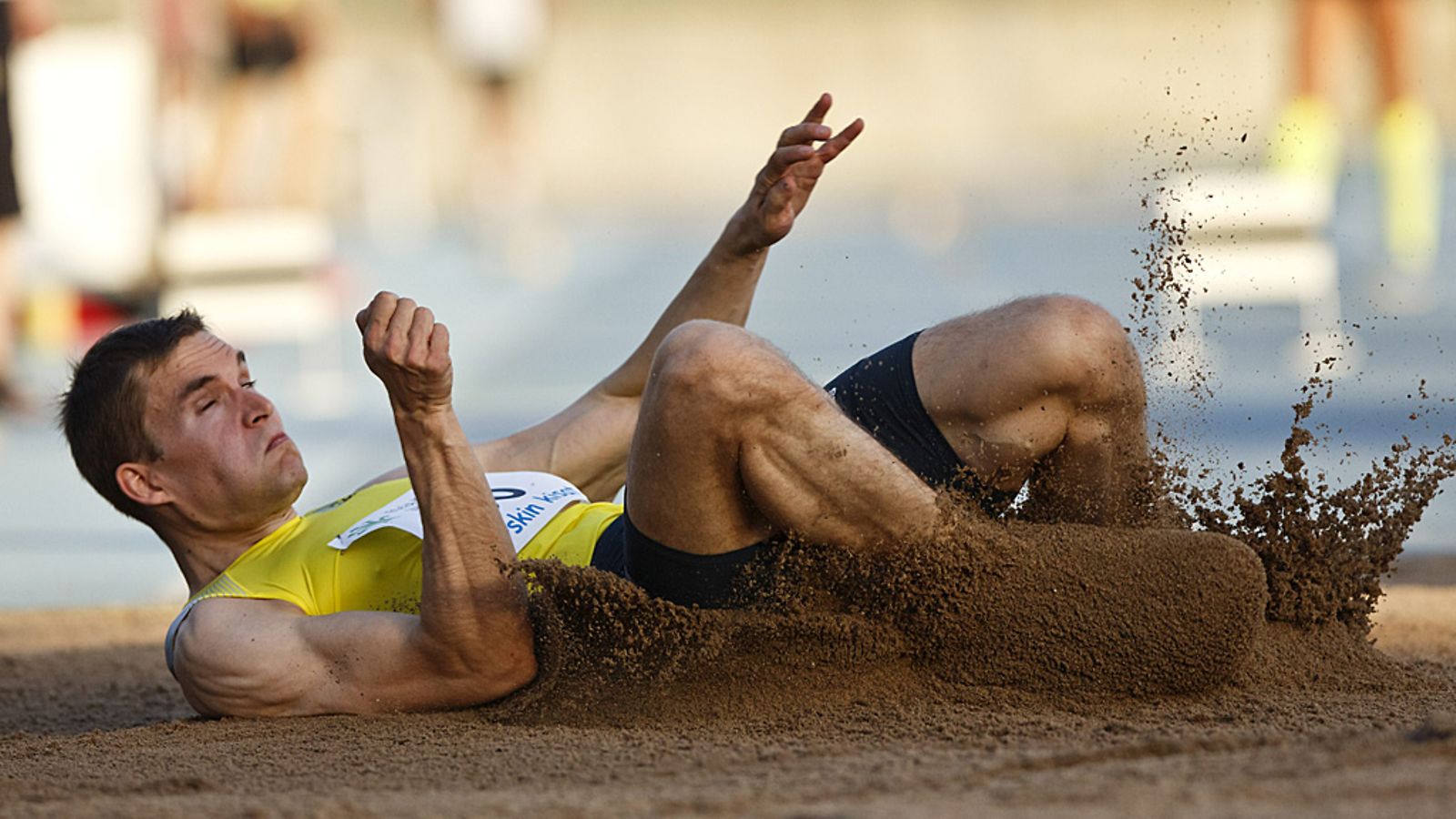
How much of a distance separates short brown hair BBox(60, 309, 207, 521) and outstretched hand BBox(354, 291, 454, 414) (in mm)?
780

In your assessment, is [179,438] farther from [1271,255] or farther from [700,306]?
[1271,255]

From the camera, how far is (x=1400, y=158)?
40.1 feet

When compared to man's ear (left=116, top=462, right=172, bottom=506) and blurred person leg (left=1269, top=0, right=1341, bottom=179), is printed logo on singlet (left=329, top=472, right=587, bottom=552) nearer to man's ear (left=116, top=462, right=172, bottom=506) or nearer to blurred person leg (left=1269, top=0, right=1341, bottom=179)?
man's ear (left=116, top=462, right=172, bottom=506)

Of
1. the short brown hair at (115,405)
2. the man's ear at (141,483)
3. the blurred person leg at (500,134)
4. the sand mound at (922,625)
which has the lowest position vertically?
the sand mound at (922,625)

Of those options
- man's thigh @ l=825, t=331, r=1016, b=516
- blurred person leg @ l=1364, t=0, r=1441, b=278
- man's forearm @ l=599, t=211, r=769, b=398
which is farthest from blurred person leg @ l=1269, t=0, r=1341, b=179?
man's thigh @ l=825, t=331, r=1016, b=516

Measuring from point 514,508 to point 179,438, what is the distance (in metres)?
0.74

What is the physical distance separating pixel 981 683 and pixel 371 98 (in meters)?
19.4

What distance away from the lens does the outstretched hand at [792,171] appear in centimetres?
373

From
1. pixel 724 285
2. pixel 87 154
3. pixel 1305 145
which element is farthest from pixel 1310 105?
pixel 724 285

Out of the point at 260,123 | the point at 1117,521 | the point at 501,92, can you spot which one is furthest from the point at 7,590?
the point at 501,92

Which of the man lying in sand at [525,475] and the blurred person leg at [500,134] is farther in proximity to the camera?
the blurred person leg at [500,134]

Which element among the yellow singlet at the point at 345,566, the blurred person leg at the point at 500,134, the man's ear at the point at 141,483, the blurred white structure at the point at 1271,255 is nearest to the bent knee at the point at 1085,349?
the yellow singlet at the point at 345,566

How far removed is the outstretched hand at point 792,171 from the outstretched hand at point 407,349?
0.89m

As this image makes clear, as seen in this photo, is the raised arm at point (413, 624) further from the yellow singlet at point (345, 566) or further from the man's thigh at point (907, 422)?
the man's thigh at point (907, 422)
